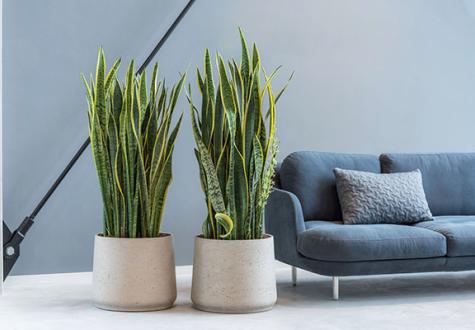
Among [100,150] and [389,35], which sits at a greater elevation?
[389,35]

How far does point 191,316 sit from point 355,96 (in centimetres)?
214

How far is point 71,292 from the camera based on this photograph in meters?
3.87

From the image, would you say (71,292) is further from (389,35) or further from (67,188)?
(389,35)

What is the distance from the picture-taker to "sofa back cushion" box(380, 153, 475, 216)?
4.30m

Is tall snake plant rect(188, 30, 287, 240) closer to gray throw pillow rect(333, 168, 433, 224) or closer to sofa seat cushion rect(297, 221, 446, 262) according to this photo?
sofa seat cushion rect(297, 221, 446, 262)

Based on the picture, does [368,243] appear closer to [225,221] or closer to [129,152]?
[225,221]

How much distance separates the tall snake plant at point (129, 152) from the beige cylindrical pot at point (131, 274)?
0.08 meters

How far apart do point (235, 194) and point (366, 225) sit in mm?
772

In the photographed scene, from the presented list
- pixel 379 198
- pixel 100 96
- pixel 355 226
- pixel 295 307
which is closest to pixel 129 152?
pixel 100 96

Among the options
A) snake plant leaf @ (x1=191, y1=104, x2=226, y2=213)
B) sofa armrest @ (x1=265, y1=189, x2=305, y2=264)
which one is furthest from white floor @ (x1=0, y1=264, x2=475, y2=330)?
snake plant leaf @ (x1=191, y1=104, x2=226, y2=213)

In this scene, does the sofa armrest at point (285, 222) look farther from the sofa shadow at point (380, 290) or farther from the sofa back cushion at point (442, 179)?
the sofa back cushion at point (442, 179)

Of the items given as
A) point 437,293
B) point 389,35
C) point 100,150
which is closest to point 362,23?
point 389,35

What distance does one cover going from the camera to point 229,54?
4.56 m

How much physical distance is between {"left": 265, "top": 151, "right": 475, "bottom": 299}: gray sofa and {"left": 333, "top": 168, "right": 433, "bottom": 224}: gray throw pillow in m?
0.09
